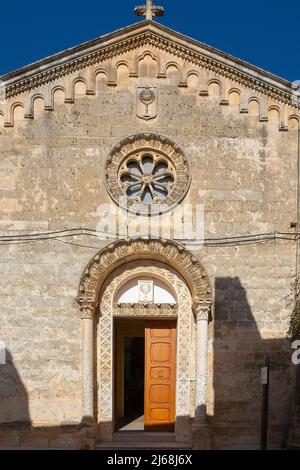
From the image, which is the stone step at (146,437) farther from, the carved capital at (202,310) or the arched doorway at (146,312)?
the carved capital at (202,310)

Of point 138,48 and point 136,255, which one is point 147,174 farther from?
point 138,48

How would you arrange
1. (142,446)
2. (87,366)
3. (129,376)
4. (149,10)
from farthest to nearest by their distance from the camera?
(129,376) < (149,10) < (142,446) < (87,366)

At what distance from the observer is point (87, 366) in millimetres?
17859

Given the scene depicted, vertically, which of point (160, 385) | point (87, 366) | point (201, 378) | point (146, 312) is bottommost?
point (160, 385)

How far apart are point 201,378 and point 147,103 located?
5751 mm

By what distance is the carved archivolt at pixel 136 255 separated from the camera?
1809 centimetres

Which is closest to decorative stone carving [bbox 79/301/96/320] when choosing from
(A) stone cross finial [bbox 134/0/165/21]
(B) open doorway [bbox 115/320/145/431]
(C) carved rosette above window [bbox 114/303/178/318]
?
(C) carved rosette above window [bbox 114/303/178/318]

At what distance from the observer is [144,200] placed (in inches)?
734

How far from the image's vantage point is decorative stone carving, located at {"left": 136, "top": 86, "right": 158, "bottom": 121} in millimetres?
18641

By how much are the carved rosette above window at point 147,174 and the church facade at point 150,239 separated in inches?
1.2

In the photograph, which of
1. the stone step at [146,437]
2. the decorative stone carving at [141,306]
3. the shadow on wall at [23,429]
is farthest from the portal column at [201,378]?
the shadow on wall at [23,429]

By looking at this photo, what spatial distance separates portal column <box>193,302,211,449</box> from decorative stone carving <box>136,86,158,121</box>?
159 inches

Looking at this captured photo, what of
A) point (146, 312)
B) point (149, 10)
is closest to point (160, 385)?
point (146, 312)

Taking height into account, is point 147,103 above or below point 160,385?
above
